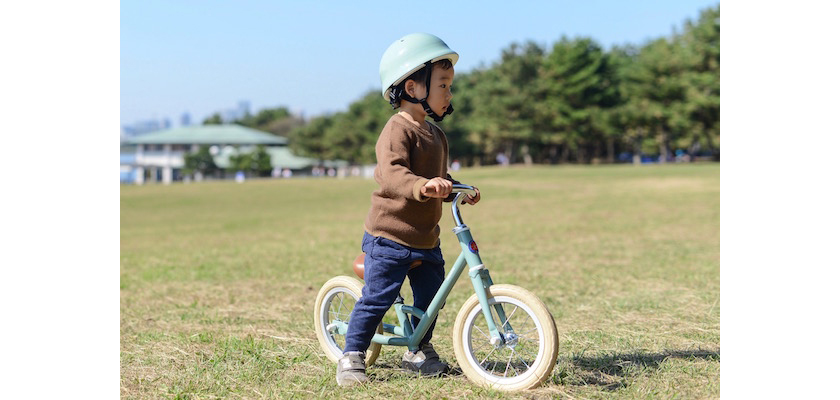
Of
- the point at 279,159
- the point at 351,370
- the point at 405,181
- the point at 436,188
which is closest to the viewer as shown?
the point at 436,188

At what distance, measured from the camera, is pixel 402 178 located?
3199mm

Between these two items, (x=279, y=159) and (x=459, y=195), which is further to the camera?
(x=279, y=159)

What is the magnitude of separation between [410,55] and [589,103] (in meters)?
48.5

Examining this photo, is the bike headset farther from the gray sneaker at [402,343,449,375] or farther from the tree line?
the tree line

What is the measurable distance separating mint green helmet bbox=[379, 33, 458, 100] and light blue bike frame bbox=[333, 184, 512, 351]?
0.52 meters

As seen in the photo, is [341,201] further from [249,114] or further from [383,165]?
[249,114]

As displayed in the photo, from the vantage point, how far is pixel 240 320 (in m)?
5.17

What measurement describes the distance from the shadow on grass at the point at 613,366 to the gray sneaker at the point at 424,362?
1.69ft

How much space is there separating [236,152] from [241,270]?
209 feet

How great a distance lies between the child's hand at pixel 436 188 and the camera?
306 centimetres

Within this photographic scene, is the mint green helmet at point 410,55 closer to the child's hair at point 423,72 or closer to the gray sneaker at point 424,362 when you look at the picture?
the child's hair at point 423,72

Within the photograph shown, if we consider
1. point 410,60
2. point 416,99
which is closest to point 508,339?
point 416,99

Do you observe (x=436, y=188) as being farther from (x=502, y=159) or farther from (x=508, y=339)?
(x=502, y=159)

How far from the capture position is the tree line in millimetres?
42500
